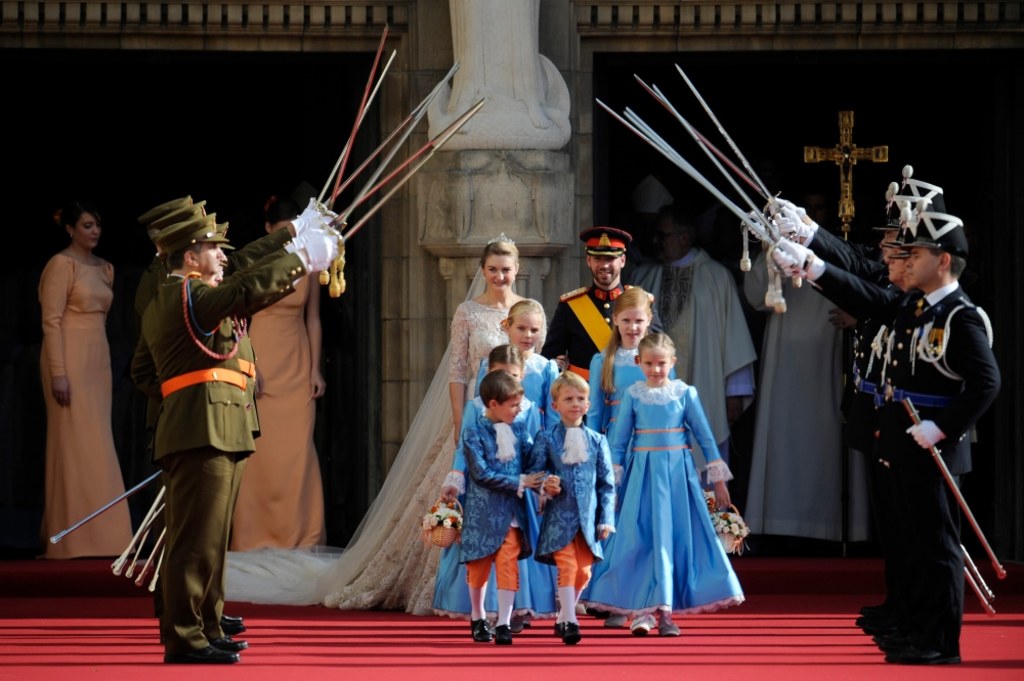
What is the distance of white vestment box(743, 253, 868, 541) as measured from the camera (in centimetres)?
1184

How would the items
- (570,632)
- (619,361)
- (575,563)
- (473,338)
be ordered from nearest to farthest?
(570,632) < (575,563) < (619,361) < (473,338)

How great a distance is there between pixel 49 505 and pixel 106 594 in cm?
99

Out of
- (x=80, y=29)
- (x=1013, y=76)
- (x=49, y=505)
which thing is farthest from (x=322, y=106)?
(x=1013, y=76)

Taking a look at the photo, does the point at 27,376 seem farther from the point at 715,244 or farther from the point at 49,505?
the point at 715,244

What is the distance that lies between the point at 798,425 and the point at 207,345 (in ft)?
15.1

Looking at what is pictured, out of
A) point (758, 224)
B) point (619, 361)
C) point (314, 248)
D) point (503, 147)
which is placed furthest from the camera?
point (503, 147)

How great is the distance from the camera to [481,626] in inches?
351

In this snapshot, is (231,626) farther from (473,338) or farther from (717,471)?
(717,471)

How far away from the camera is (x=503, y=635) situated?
8.81 m

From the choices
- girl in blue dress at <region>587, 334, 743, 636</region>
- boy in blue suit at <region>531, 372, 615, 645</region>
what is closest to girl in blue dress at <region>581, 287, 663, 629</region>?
girl in blue dress at <region>587, 334, 743, 636</region>

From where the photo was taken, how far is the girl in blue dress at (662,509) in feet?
30.3

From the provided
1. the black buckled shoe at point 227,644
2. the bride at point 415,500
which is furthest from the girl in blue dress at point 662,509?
the black buckled shoe at point 227,644

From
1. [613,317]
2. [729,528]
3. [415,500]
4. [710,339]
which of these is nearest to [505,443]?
[613,317]

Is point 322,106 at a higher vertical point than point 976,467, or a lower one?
higher
